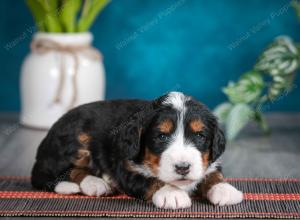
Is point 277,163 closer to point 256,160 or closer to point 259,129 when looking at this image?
point 256,160

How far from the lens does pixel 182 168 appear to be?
10.3ft

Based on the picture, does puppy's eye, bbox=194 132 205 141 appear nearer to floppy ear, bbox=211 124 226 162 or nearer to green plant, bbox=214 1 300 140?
floppy ear, bbox=211 124 226 162

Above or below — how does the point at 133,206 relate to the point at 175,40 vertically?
above

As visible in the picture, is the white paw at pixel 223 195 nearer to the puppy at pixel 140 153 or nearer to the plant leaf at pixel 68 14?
the puppy at pixel 140 153

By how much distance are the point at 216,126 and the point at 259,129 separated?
2.75 m

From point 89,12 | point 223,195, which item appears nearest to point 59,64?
point 89,12

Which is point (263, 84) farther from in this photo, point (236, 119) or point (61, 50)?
point (61, 50)

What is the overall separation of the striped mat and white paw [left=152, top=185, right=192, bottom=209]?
0.10 ft

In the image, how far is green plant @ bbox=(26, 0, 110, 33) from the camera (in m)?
5.84

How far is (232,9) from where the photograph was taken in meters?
6.24

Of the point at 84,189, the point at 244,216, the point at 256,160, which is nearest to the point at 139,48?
the point at 256,160

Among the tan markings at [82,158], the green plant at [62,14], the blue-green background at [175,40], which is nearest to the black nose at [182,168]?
the tan markings at [82,158]

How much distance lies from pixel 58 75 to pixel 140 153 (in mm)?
2660

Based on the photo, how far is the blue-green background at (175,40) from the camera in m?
6.24
